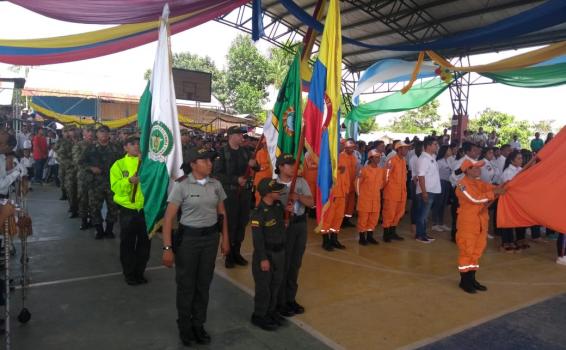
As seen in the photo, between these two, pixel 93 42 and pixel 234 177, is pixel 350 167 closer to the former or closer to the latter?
pixel 234 177

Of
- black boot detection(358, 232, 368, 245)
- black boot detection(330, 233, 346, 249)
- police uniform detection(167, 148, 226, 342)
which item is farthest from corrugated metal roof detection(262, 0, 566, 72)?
police uniform detection(167, 148, 226, 342)

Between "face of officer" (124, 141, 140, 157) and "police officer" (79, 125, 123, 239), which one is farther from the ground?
"face of officer" (124, 141, 140, 157)

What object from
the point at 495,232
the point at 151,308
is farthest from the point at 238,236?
the point at 495,232

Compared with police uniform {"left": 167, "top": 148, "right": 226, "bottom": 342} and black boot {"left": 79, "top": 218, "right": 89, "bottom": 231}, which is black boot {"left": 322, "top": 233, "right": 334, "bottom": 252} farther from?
black boot {"left": 79, "top": 218, "right": 89, "bottom": 231}

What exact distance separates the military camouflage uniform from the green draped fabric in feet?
24.8

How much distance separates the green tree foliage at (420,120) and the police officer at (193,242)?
4444 cm

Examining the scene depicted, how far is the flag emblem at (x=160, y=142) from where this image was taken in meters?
4.11

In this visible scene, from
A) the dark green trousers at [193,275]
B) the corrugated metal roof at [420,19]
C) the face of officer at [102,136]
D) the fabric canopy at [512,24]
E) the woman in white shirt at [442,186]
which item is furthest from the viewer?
the corrugated metal roof at [420,19]

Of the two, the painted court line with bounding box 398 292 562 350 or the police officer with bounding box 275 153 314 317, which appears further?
the police officer with bounding box 275 153 314 317

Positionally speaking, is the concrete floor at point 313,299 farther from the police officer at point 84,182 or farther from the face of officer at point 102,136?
the face of officer at point 102,136

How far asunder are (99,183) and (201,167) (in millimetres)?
4127

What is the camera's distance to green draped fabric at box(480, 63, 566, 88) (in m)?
7.55

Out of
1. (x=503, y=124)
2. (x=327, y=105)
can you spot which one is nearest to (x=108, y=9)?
(x=327, y=105)

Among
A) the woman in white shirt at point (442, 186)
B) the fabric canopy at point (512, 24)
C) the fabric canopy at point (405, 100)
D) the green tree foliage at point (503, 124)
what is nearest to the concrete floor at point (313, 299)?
the woman in white shirt at point (442, 186)
